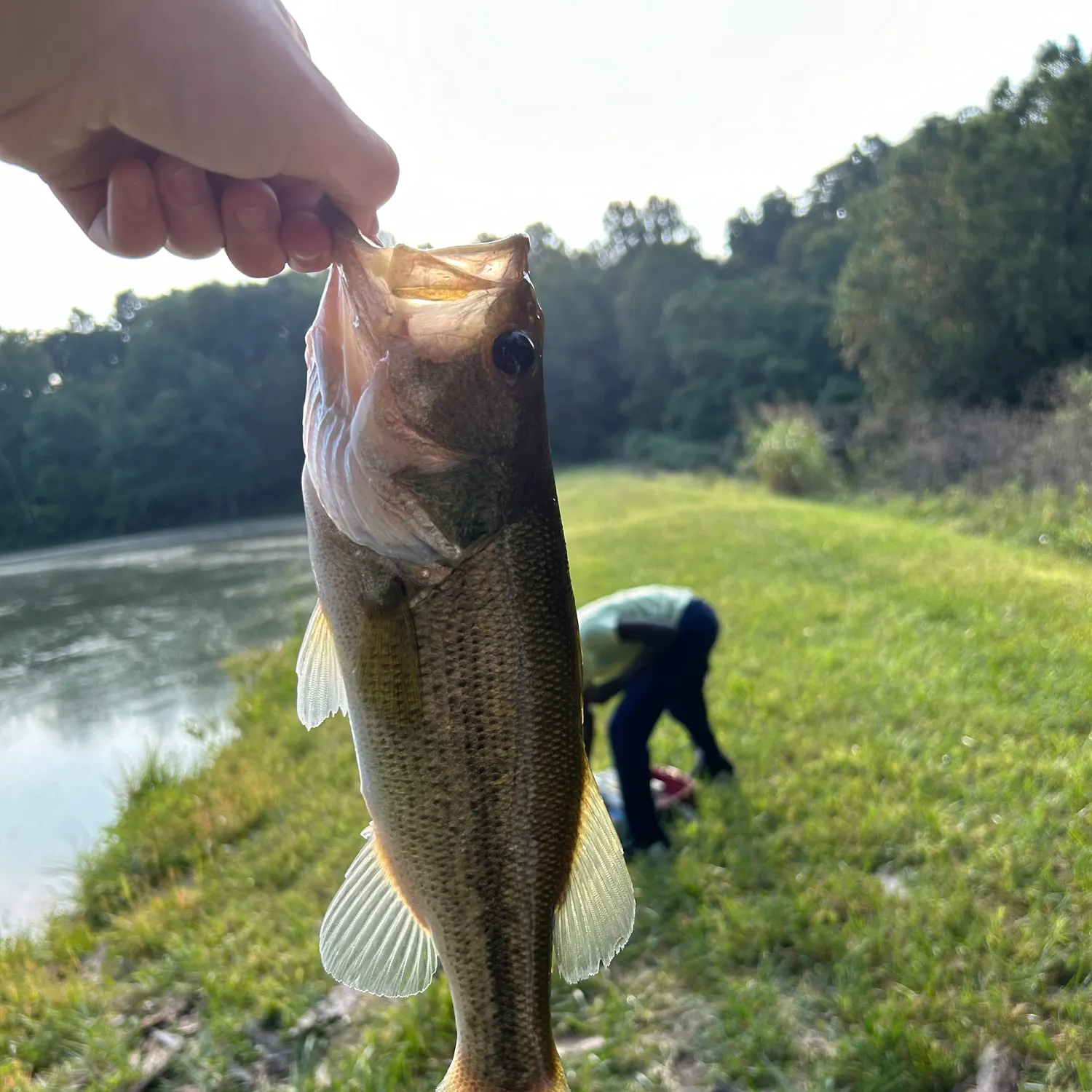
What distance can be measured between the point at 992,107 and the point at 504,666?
7416mm

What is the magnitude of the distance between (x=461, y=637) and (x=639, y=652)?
249 centimetres

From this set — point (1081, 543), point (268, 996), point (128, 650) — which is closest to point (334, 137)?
point (268, 996)

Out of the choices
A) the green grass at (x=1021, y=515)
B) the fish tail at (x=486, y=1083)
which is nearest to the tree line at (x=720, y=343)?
the green grass at (x=1021, y=515)

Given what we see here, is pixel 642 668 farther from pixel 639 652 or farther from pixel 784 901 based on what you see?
pixel 784 901

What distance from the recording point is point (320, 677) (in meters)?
1.45

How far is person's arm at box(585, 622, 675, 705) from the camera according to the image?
142 inches

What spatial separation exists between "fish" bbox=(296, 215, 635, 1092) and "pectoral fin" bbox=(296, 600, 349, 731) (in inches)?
1.6

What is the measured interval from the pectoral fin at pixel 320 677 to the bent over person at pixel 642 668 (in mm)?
2255

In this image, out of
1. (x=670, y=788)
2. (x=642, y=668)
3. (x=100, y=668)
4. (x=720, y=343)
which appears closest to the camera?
(x=642, y=668)

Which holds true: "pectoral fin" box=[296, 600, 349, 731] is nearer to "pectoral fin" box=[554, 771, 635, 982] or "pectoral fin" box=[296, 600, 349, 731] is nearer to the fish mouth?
the fish mouth

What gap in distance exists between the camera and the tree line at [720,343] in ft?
18.3

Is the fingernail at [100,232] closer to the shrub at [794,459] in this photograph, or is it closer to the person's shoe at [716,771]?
the person's shoe at [716,771]

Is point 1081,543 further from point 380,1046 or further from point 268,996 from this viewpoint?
point 268,996

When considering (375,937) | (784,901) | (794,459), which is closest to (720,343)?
(794,459)
